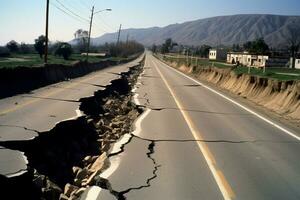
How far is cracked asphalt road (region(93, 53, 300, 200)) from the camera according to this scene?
7266 mm

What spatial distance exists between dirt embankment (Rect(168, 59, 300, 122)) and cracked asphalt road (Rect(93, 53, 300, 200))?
3.37 metres

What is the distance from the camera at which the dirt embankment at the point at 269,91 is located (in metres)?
18.1

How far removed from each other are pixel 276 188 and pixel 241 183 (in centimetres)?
59

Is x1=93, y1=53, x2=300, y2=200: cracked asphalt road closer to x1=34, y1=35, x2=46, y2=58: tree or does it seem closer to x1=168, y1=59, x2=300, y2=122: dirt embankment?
x1=168, y1=59, x2=300, y2=122: dirt embankment

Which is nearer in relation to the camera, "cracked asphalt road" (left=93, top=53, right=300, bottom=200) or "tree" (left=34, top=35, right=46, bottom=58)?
"cracked asphalt road" (left=93, top=53, right=300, bottom=200)

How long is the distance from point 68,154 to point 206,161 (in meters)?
4.19

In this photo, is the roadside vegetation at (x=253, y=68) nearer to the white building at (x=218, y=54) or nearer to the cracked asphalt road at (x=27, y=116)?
the white building at (x=218, y=54)

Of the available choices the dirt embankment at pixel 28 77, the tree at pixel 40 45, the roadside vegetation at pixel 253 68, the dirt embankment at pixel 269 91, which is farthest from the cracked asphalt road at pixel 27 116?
the tree at pixel 40 45

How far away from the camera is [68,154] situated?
11.7 meters

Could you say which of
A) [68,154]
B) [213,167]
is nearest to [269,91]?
[68,154]

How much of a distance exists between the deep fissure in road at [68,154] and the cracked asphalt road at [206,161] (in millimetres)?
746

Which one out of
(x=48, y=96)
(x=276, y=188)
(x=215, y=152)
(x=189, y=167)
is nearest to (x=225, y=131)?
(x=215, y=152)

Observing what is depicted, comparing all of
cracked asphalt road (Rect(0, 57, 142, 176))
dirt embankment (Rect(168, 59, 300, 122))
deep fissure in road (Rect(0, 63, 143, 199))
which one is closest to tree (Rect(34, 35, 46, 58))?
Result: dirt embankment (Rect(168, 59, 300, 122))

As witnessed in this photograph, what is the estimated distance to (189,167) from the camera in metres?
8.68
